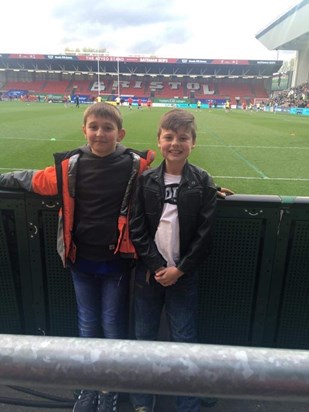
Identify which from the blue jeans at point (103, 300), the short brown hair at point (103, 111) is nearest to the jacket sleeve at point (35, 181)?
the short brown hair at point (103, 111)

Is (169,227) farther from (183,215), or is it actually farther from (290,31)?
(290,31)

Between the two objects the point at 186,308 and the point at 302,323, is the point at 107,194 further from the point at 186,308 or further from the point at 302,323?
the point at 302,323

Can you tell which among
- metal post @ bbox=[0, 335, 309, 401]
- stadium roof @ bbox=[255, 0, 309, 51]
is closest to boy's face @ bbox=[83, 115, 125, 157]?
metal post @ bbox=[0, 335, 309, 401]

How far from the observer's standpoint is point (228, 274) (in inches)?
111

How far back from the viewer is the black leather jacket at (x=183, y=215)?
2.27m

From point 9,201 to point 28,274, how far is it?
605mm

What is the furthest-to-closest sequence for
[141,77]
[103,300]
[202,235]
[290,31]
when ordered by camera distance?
[141,77] < [290,31] < [103,300] < [202,235]

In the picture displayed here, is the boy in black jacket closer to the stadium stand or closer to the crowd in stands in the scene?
the crowd in stands

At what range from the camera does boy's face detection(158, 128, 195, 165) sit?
2.30 m

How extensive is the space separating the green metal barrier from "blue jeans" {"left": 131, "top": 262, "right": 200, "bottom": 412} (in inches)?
14.9

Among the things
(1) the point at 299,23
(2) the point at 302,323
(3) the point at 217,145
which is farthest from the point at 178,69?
(2) the point at 302,323

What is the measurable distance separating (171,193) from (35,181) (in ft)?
2.98

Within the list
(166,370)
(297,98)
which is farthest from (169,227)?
(297,98)

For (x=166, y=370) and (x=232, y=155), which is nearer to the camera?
(x=166, y=370)
